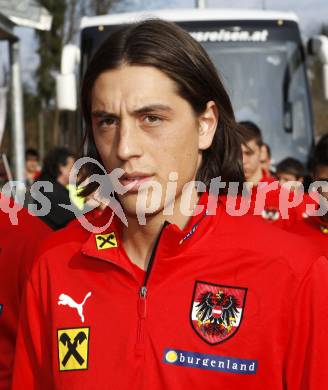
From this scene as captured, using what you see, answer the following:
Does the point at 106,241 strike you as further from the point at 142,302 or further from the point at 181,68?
the point at 181,68

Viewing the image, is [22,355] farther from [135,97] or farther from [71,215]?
[71,215]

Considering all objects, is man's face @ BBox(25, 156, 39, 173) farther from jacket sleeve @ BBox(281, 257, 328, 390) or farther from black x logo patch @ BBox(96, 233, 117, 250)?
jacket sleeve @ BBox(281, 257, 328, 390)

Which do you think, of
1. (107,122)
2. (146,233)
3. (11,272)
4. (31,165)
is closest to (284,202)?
(11,272)

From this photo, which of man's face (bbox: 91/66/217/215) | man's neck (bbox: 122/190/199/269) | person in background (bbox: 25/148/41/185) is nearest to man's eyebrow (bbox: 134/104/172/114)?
man's face (bbox: 91/66/217/215)

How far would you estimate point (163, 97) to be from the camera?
2389mm

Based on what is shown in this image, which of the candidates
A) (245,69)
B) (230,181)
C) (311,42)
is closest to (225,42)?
(245,69)

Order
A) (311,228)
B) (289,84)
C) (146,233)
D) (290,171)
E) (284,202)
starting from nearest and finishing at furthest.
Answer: (146,233)
(311,228)
(284,202)
(290,171)
(289,84)

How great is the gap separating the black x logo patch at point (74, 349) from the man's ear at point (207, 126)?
64 centimetres

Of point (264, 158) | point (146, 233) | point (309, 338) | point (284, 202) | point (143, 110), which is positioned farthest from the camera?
point (264, 158)

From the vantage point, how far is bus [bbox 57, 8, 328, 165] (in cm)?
1022

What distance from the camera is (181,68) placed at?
244 centimetres

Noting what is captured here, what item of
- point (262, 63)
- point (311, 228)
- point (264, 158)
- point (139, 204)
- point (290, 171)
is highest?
point (262, 63)

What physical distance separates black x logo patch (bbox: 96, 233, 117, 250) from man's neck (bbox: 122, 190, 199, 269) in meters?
0.04

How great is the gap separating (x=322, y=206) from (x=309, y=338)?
211cm
